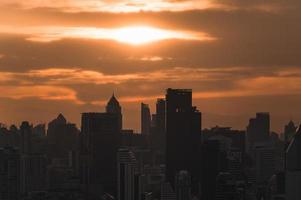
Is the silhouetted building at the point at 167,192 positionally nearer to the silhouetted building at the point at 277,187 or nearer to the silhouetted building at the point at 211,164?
the silhouetted building at the point at 211,164

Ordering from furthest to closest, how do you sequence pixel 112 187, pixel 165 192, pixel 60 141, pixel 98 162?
pixel 60 141
pixel 98 162
pixel 112 187
pixel 165 192

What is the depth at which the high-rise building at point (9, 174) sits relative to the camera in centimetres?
9182

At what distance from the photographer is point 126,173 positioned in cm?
9444

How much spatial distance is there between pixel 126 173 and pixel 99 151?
9.95 meters

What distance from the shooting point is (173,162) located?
9975 cm

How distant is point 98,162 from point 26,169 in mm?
9136

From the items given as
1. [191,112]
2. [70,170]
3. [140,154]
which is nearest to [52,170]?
[70,170]

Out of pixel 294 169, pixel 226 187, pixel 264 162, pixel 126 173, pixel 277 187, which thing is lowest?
pixel 277 187

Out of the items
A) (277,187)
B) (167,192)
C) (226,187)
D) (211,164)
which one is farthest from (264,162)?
(226,187)

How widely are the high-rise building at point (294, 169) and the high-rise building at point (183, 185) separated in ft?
29.8

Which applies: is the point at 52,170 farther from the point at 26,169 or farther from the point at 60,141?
the point at 60,141

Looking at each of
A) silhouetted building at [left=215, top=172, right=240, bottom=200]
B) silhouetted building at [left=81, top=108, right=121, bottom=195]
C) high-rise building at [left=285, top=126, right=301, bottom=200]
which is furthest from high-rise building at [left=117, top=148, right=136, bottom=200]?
high-rise building at [left=285, top=126, right=301, bottom=200]

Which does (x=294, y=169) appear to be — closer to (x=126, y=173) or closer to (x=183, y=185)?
(x=183, y=185)

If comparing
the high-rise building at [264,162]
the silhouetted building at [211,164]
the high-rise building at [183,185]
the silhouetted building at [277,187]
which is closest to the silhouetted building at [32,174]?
the high-rise building at [183,185]
